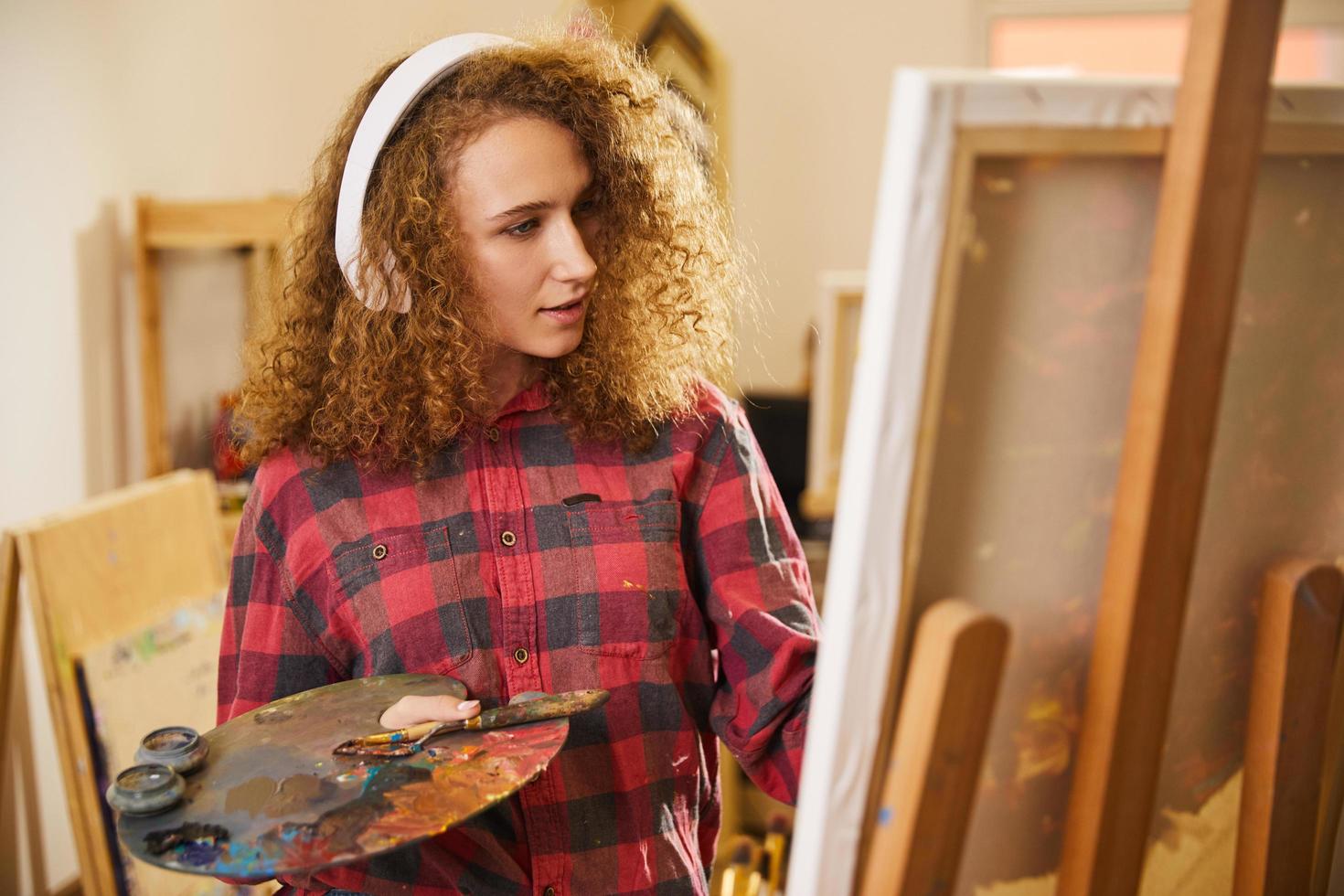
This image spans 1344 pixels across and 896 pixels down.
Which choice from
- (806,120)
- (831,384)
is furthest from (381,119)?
(806,120)

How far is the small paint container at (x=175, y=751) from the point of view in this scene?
0.82m

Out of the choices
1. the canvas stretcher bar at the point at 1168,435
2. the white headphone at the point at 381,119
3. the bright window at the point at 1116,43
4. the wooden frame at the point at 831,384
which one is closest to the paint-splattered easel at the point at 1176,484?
the canvas stretcher bar at the point at 1168,435

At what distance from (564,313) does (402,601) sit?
1.07 feet

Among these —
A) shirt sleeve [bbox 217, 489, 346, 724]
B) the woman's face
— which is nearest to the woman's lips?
the woman's face

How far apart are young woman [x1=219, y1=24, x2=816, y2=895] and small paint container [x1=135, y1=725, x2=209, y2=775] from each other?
10.6 inches

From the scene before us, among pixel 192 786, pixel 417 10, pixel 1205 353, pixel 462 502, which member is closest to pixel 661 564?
pixel 462 502

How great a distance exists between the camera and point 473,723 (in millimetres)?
890

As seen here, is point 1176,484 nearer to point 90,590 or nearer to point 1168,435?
point 1168,435

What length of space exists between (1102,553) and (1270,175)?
266 mm

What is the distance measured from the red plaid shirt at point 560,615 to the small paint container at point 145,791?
1.07 ft

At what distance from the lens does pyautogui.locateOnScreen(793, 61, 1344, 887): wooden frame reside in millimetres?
637

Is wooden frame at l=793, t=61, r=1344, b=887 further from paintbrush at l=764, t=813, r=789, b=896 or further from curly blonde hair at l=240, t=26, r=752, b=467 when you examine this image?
paintbrush at l=764, t=813, r=789, b=896

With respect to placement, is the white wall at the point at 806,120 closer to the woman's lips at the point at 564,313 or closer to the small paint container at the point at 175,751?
the woman's lips at the point at 564,313

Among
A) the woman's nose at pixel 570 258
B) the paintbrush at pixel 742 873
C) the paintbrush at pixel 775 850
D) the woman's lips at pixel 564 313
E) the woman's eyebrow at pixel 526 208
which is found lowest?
the paintbrush at pixel 775 850
